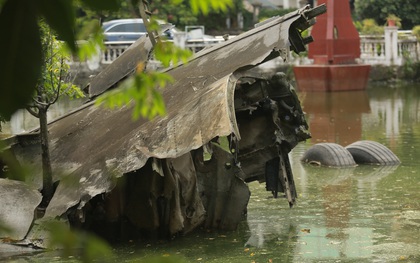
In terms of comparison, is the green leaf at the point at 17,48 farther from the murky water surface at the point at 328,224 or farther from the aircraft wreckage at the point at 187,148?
the murky water surface at the point at 328,224

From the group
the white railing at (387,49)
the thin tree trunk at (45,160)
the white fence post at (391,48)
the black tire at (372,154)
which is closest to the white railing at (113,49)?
the white railing at (387,49)

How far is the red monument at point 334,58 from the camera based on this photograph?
28.1 m

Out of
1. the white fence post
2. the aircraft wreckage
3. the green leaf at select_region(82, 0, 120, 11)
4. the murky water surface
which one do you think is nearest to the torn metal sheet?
the aircraft wreckage

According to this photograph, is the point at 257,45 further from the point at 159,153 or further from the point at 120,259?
the point at 120,259

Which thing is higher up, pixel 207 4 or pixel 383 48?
pixel 383 48

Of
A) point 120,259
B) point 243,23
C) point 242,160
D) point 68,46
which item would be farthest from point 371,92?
point 68,46

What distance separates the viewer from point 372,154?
14.3 meters

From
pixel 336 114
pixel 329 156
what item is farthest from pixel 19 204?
pixel 336 114

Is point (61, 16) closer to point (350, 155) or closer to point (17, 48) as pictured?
point (17, 48)

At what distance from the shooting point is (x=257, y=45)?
31.0 feet

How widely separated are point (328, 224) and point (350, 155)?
4820 millimetres

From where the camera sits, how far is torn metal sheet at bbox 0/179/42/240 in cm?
809

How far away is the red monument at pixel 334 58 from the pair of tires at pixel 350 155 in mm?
13487

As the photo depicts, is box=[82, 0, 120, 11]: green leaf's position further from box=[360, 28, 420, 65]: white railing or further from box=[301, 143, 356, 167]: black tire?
box=[360, 28, 420, 65]: white railing
